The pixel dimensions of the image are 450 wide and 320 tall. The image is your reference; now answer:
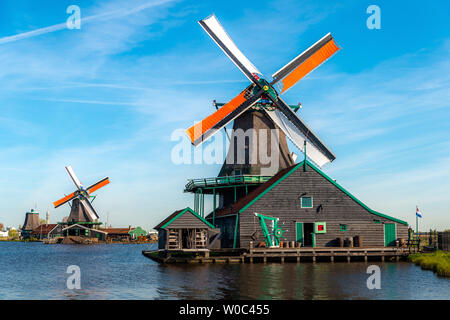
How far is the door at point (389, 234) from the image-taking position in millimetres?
38094

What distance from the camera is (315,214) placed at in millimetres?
37406

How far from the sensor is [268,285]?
21703mm

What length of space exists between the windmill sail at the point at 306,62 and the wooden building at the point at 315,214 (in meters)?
9.04

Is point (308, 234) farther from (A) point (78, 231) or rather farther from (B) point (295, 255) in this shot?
(A) point (78, 231)

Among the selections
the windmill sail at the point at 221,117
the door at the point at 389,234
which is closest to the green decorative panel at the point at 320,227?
the door at the point at 389,234

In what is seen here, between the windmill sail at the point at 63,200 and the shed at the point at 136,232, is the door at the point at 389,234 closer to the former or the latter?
the windmill sail at the point at 63,200

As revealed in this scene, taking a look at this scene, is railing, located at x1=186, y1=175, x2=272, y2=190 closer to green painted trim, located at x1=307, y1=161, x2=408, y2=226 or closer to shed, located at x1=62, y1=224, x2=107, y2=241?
green painted trim, located at x1=307, y1=161, x2=408, y2=226

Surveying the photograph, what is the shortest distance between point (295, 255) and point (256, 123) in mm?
14453

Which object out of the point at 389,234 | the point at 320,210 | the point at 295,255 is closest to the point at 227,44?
the point at 320,210

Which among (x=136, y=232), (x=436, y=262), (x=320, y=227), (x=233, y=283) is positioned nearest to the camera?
(x=233, y=283)

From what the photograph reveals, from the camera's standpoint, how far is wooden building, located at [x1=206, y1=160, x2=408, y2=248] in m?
36.8
